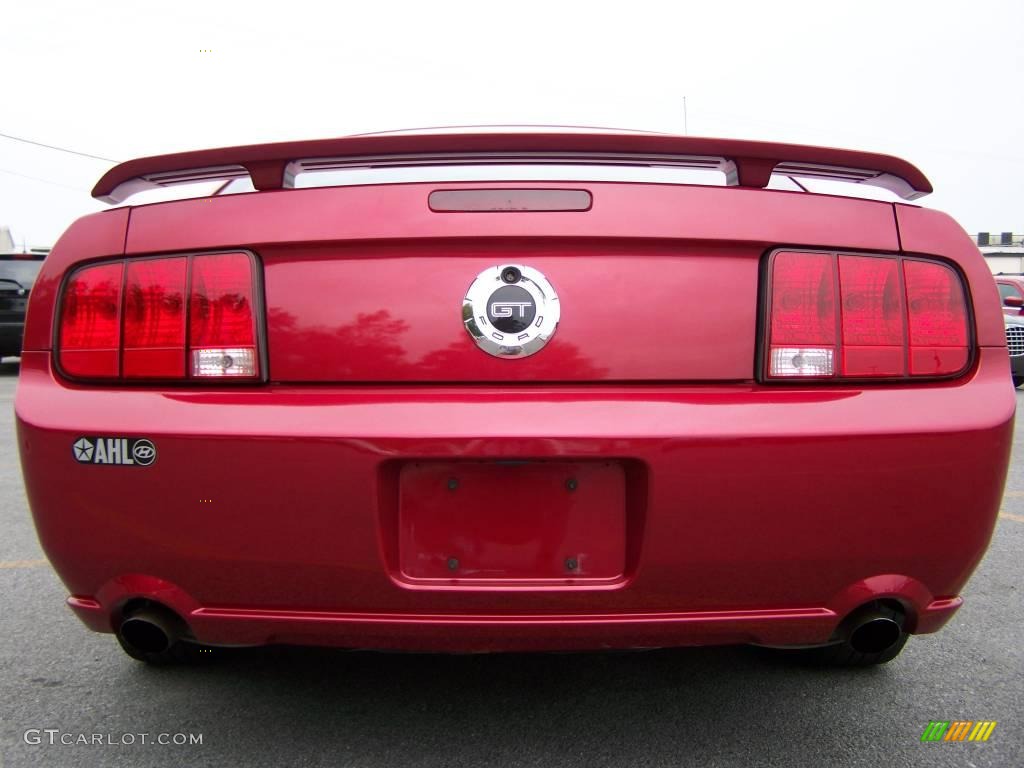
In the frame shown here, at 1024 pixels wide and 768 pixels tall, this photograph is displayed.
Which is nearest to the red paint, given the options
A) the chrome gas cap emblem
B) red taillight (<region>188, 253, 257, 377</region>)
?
the chrome gas cap emblem

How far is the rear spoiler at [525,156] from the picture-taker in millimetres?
1580

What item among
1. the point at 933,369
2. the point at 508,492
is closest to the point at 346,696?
the point at 508,492

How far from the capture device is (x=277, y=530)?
4.93 ft

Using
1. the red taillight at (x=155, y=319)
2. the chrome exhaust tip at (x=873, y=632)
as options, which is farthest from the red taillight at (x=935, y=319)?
the red taillight at (x=155, y=319)

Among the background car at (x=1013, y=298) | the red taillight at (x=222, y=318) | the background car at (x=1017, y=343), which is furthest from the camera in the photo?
the background car at (x=1013, y=298)

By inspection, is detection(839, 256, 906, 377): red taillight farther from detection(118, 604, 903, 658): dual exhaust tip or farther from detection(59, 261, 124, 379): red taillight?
detection(59, 261, 124, 379): red taillight

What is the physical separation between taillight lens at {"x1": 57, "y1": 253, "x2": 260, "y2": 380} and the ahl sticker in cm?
14

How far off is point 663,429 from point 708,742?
85 centimetres

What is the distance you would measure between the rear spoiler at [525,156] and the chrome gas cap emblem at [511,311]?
0.90 ft

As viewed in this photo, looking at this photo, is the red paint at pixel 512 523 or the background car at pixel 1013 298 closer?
the red paint at pixel 512 523

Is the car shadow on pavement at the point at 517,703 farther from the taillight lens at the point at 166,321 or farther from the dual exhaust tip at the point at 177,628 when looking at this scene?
the taillight lens at the point at 166,321

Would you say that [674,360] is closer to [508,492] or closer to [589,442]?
[589,442]

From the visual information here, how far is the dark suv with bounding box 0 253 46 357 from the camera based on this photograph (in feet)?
36.8

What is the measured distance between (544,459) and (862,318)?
2.33 feet
